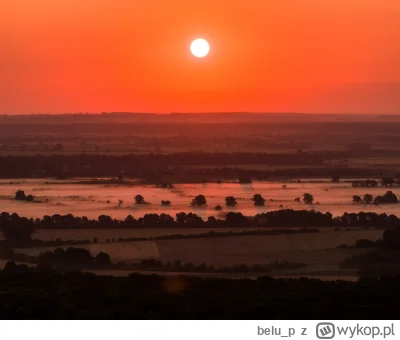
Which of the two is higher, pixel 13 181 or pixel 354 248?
pixel 13 181

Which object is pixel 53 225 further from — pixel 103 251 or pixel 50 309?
pixel 50 309

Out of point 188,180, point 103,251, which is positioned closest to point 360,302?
point 103,251

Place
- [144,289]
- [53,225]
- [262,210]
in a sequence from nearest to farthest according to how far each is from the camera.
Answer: [144,289] → [53,225] → [262,210]

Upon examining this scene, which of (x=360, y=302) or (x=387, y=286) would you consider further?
(x=387, y=286)

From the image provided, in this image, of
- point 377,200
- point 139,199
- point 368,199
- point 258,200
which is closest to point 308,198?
point 258,200

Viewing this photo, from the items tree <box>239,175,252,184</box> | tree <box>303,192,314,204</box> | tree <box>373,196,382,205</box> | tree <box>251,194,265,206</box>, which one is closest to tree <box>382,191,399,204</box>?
tree <box>373,196,382,205</box>

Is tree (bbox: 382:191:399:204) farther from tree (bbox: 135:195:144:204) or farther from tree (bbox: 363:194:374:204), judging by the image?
tree (bbox: 135:195:144:204)
